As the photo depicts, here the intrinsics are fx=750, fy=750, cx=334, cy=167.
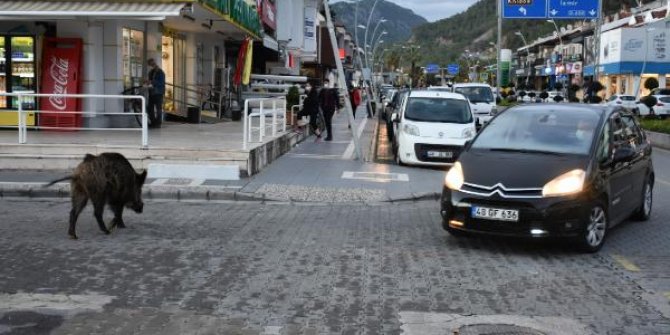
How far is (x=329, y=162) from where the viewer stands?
16391mm

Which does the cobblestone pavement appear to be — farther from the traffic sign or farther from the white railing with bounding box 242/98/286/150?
the traffic sign

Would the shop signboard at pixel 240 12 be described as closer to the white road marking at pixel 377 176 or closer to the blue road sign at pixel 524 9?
the white road marking at pixel 377 176

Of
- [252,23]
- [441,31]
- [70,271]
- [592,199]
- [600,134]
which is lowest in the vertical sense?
[70,271]

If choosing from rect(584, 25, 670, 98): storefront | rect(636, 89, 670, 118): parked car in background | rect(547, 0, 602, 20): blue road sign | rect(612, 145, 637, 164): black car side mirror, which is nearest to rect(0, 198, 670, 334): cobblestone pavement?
rect(612, 145, 637, 164): black car side mirror

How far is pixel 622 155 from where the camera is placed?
8523 mm

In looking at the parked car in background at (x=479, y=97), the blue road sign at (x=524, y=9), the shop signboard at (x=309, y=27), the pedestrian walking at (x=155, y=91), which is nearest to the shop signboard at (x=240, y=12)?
the pedestrian walking at (x=155, y=91)

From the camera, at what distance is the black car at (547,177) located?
25.0ft

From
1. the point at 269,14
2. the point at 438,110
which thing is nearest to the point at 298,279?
the point at 438,110

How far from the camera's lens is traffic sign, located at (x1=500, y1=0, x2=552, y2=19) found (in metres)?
34.9

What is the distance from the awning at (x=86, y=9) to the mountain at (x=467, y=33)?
13642 centimetres

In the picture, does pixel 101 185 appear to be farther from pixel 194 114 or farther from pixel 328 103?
pixel 194 114

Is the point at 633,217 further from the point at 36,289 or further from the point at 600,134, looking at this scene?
the point at 36,289

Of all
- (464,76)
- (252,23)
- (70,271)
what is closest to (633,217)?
(70,271)

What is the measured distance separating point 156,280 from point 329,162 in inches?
391
